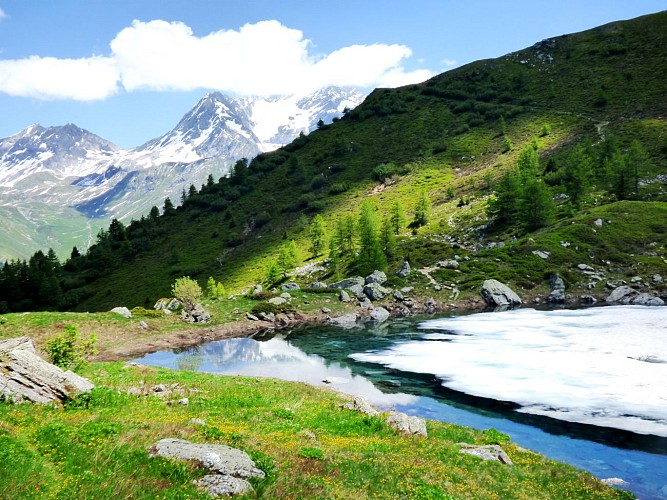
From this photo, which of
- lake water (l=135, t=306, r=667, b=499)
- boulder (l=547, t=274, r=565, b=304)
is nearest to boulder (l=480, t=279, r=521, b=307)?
boulder (l=547, t=274, r=565, b=304)

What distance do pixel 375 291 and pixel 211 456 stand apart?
69363 millimetres

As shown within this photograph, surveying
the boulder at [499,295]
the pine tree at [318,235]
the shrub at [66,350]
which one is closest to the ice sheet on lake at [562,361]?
the boulder at [499,295]

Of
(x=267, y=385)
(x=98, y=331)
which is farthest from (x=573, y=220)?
(x=98, y=331)

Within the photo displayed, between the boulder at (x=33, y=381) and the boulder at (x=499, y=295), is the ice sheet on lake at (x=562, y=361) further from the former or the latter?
the boulder at (x=33, y=381)

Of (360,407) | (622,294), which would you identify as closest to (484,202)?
(622,294)

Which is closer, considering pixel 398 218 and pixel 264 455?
pixel 264 455

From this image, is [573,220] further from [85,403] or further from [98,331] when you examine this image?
Answer: [85,403]

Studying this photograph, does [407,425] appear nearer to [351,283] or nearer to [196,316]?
[196,316]

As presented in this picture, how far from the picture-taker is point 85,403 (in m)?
17.4

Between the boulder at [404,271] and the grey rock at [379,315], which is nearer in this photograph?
the grey rock at [379,315]

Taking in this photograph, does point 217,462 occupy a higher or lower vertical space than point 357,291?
higher

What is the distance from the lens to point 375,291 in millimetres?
80062

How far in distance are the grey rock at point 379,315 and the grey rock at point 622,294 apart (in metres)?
36.8

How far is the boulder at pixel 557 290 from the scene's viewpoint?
73.4 meters
